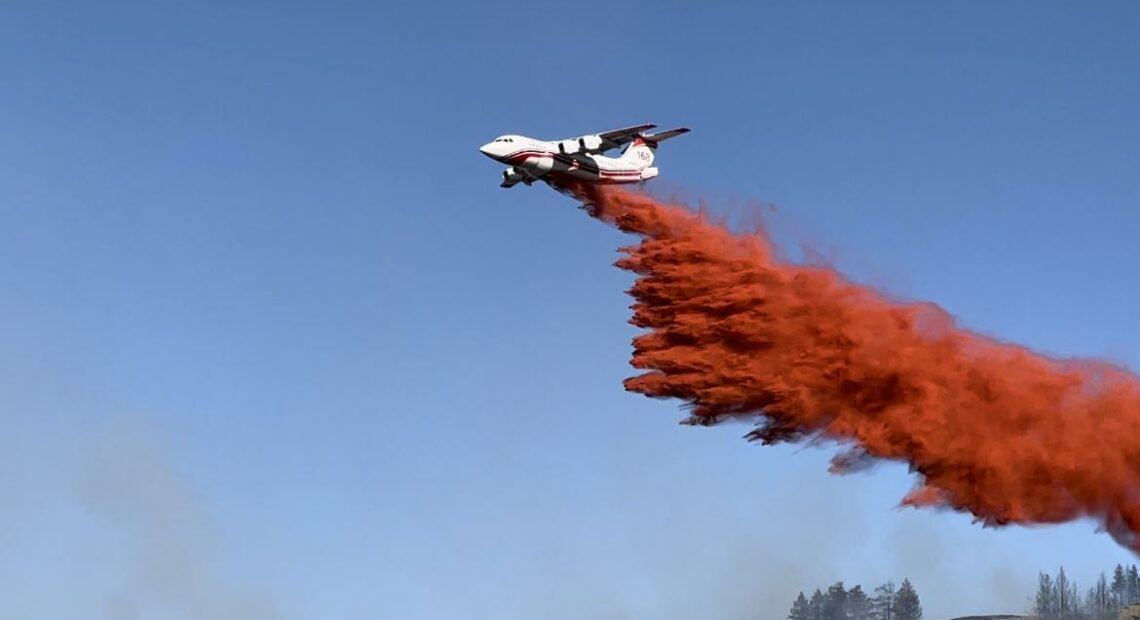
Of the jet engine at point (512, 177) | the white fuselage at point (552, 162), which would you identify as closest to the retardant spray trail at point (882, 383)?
the white fuselage at point (552, 162)

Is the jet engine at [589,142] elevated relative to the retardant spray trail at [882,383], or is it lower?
elevated

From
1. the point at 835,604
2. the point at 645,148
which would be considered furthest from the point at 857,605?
the point at 645,148

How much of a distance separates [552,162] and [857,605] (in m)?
133

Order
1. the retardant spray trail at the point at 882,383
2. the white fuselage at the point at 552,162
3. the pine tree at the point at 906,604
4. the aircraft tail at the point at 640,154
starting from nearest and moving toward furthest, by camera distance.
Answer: the retardant spray trail at the point at 882,383 → the white fuselage at the point at 552,162 → the aircraft tail at the point at 640,154 → the pine tree at the point at 906,604

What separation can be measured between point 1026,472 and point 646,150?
19448mm

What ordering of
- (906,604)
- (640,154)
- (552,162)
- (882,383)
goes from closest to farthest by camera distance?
(882,383), (552,162), (640,154), (906,604)

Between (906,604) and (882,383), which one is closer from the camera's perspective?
(882,383)

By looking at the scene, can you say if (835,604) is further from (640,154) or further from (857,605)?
(640,154)

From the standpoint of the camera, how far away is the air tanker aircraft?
155 ft

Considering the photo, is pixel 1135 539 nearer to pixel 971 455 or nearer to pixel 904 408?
pixel 971 455

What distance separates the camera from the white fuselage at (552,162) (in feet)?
Result: 155

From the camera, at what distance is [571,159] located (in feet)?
156

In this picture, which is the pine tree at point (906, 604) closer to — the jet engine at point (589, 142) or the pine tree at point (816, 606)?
the pine tree at point (816, 606)

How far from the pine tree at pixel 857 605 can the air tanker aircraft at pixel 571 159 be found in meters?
126
